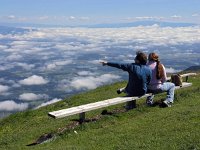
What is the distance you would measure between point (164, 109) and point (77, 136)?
5245 millimetres

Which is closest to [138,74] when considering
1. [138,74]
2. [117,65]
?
[138,74]

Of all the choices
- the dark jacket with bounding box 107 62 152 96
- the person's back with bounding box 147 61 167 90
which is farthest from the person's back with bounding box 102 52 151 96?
the person's back with bounding box 147 61 167 90

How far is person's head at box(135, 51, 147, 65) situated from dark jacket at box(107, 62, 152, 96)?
20 cm

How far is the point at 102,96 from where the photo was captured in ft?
125

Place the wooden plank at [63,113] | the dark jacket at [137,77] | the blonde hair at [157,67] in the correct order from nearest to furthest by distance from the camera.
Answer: the wooden plank at [63,113] < the dark jacket at [137,77] < the blonde hair at [157,67]

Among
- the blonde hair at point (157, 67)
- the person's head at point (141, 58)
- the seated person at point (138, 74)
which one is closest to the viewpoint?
the person's head at point (141, 58)

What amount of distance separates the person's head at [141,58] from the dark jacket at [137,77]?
20 centimetres

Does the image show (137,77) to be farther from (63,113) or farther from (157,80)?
(63,113)

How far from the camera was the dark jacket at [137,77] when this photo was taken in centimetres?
2139

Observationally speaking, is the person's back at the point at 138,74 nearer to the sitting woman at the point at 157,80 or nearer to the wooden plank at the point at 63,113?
the sitting woman at the point at 157,80

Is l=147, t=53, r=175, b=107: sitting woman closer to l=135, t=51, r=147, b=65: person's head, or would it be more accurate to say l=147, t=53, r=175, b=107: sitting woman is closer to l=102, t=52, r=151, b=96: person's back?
l=102, t=52, r=151, b=96: person's back

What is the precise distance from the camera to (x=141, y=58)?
2130 centimetres

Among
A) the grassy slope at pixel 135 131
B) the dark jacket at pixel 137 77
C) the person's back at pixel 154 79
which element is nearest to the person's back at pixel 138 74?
the dark jacket at pixel 137 77

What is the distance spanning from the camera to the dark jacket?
21.4 m
